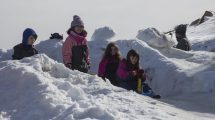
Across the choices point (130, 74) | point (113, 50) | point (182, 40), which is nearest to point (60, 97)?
point (130, 74)

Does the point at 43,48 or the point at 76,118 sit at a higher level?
the point at 43,48

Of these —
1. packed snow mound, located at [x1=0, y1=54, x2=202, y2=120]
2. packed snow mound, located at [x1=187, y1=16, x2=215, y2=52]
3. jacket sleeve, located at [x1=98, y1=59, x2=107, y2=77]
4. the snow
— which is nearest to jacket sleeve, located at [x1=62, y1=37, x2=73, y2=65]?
jacket sleeve, located at [x1=98, y1=59, x2=107, y2=77]

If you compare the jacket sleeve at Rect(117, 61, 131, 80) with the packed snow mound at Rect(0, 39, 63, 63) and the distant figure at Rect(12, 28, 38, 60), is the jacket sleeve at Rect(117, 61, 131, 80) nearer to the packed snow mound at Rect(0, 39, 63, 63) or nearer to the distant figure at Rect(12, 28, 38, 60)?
the distant figure at Rect(12, 28, 38, 60)

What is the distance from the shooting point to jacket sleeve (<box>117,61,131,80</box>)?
11320 millimetres

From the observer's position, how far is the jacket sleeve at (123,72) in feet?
37.1

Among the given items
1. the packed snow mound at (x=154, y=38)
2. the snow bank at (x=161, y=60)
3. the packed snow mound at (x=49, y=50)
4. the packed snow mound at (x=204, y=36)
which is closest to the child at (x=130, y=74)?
the snow bank at (x=161, y=60)

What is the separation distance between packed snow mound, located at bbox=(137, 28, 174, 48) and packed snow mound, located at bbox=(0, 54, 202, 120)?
719 cm

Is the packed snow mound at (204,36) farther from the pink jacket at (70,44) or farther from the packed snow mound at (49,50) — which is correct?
the pink jacket at (70,44)

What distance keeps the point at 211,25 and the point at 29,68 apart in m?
20.2

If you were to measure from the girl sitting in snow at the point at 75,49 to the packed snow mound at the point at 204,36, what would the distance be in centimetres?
773

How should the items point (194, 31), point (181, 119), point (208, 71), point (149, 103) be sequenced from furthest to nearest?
point (194, 31), point (208, 71), point (149, 103), point (181, 119)

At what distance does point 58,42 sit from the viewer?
55.4 feet

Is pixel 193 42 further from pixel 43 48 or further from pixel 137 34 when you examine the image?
pixel 43 48

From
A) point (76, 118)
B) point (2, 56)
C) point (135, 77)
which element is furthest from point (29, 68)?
point (2, 56)
